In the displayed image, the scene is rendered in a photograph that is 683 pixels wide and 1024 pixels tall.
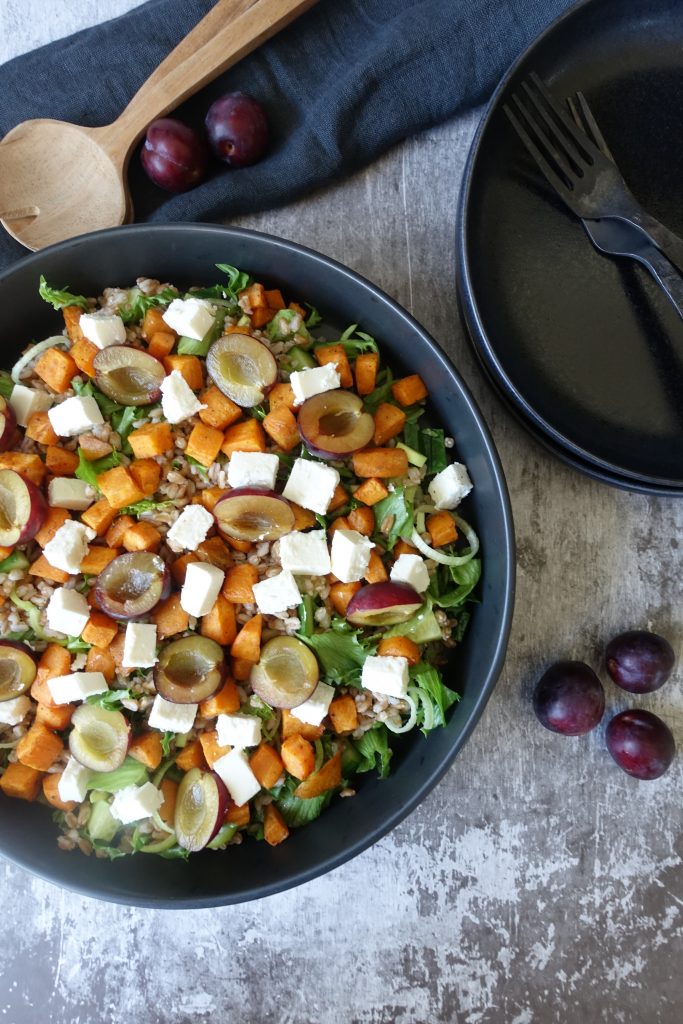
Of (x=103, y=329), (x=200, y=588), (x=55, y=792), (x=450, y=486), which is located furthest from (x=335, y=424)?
(x=55, y=792)

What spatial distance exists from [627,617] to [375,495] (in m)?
0.94

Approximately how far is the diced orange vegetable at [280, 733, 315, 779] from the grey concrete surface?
0.53 meters

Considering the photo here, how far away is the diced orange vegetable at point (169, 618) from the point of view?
1.95m

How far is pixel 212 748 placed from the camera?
1954 millimetres

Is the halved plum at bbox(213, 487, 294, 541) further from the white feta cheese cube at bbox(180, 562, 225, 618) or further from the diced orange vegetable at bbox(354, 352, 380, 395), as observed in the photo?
the diced orange vegetable at bbox(354, 352, 380, 395)

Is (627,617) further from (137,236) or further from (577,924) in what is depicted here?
(137,236)

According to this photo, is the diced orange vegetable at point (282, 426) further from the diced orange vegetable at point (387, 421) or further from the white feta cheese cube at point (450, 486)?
the white feta cheese cube at point (450, 486)

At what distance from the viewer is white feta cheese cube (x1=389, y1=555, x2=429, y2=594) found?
1919 millimetres

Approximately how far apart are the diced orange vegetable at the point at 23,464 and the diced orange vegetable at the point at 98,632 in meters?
0.40

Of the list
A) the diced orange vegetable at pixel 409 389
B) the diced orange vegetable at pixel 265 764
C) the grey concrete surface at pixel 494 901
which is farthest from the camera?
the grey concrete surface at pixel 494 901

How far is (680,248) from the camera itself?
2027 mm

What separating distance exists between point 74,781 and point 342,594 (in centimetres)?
84

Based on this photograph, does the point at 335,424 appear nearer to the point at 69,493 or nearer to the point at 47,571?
the point at 69,493

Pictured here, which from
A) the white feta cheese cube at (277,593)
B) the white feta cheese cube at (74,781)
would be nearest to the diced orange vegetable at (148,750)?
the white feta cheese cube at (74,781)
